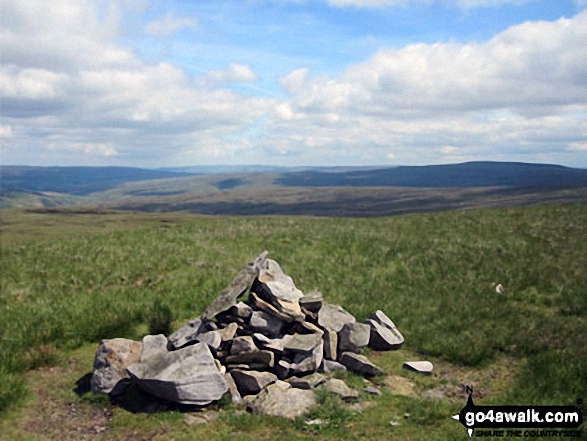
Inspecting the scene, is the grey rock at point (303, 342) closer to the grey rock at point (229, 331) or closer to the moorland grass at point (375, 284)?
the grey rock at point (229, 331)

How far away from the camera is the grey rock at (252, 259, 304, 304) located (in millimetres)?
14703

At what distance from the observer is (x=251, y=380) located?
12.1 meters

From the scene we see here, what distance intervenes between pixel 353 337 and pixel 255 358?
3.59 m

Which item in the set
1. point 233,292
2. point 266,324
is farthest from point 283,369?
point 233,292

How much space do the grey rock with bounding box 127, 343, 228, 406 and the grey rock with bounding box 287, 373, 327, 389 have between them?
197 centimetres

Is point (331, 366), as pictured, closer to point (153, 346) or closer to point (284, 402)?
point (284, 402)

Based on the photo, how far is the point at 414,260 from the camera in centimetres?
2467

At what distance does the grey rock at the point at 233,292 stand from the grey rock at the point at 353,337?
3.65 meters

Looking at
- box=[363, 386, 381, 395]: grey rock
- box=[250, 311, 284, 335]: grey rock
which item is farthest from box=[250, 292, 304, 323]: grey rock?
box=[363, 386, 381, 395]: grey rock

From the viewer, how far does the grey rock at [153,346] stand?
12.9 meters

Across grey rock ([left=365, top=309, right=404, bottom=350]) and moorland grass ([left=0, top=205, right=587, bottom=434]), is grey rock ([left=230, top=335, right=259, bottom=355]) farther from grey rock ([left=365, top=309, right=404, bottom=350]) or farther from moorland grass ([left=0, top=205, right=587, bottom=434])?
grey rock ([left=365, top=309, right=404, bottom=350])

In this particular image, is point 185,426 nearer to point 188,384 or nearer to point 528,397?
point 188,384

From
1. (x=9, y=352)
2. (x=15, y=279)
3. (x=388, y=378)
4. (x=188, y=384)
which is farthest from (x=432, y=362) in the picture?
(x=15, y=279)

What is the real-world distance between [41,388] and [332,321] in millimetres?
8908
